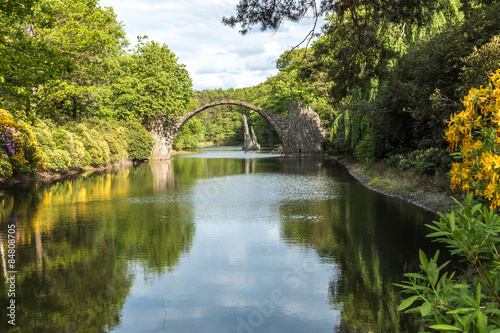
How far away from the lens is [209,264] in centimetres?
803

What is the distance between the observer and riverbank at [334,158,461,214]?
1297cm

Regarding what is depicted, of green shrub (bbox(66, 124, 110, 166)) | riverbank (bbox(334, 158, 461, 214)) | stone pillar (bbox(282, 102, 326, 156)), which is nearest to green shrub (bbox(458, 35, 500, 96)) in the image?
riverbank (bbox(334, 158, 461, 214))

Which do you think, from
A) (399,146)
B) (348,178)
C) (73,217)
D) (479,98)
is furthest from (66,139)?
(479,98)

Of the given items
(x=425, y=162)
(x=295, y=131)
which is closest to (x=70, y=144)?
(x=425, y=162)

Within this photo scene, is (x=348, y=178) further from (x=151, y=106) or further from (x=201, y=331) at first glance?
(x=151, y=106)

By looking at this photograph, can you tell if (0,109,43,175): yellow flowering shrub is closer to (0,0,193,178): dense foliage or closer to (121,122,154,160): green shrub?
(0,0,193,178): dense foliage

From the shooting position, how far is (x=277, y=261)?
8125 millimetres

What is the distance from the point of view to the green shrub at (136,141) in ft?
128

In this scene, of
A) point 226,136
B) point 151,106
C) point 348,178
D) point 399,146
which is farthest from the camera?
point 226,136

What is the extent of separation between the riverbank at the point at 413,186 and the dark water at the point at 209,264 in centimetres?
81

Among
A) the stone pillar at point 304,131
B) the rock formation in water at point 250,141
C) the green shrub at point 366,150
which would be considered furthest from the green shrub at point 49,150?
the rock formation in water at point 250,141

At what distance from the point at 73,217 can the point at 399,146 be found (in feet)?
50.7

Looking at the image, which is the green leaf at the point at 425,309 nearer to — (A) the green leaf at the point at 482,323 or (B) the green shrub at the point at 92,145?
(A) the green leaf at the point at 482,323

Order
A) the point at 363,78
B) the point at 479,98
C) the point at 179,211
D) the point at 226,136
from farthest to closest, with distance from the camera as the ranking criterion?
the point at 226,136 < the point at 179,211 < the point at 363,78 < the point at 479,98
